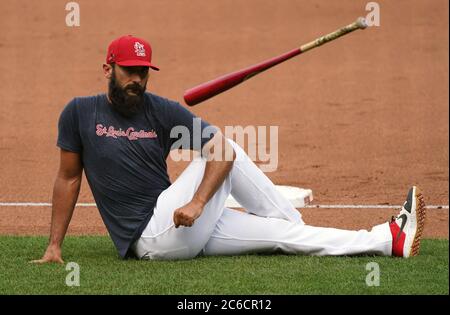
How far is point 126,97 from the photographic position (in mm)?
5648

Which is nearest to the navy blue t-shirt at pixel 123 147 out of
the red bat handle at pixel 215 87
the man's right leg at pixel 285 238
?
the red bat handle at pixel 215 87

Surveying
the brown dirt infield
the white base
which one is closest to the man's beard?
the brown dirt infield

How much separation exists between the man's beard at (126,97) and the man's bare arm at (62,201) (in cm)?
36

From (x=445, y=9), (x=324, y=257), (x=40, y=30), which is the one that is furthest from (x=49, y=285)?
(x=445, y=9)

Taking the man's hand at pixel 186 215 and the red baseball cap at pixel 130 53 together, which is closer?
the man's hand at pixel 186 215

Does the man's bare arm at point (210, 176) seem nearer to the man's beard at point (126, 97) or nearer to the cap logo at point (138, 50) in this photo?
the man's beard at point (126, 97)

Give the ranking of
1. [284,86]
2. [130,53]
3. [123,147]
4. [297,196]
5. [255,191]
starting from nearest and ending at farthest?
[130,53] → [123,147] → [255,191] → [297,196] → [284,86]

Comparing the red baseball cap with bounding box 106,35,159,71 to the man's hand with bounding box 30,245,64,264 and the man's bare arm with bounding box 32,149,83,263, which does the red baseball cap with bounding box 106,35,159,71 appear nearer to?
Result: the man's bare arm with bounding box 32,149,83,263

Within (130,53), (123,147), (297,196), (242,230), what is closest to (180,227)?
(242,230)

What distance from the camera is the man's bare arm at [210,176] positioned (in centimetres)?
551

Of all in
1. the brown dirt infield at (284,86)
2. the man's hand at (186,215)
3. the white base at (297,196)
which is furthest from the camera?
the brown dirt infield at (284,86)

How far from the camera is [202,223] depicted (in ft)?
18.9

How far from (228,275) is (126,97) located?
3.60 feet

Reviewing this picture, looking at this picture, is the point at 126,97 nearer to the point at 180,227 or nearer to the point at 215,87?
the point at 215,87
